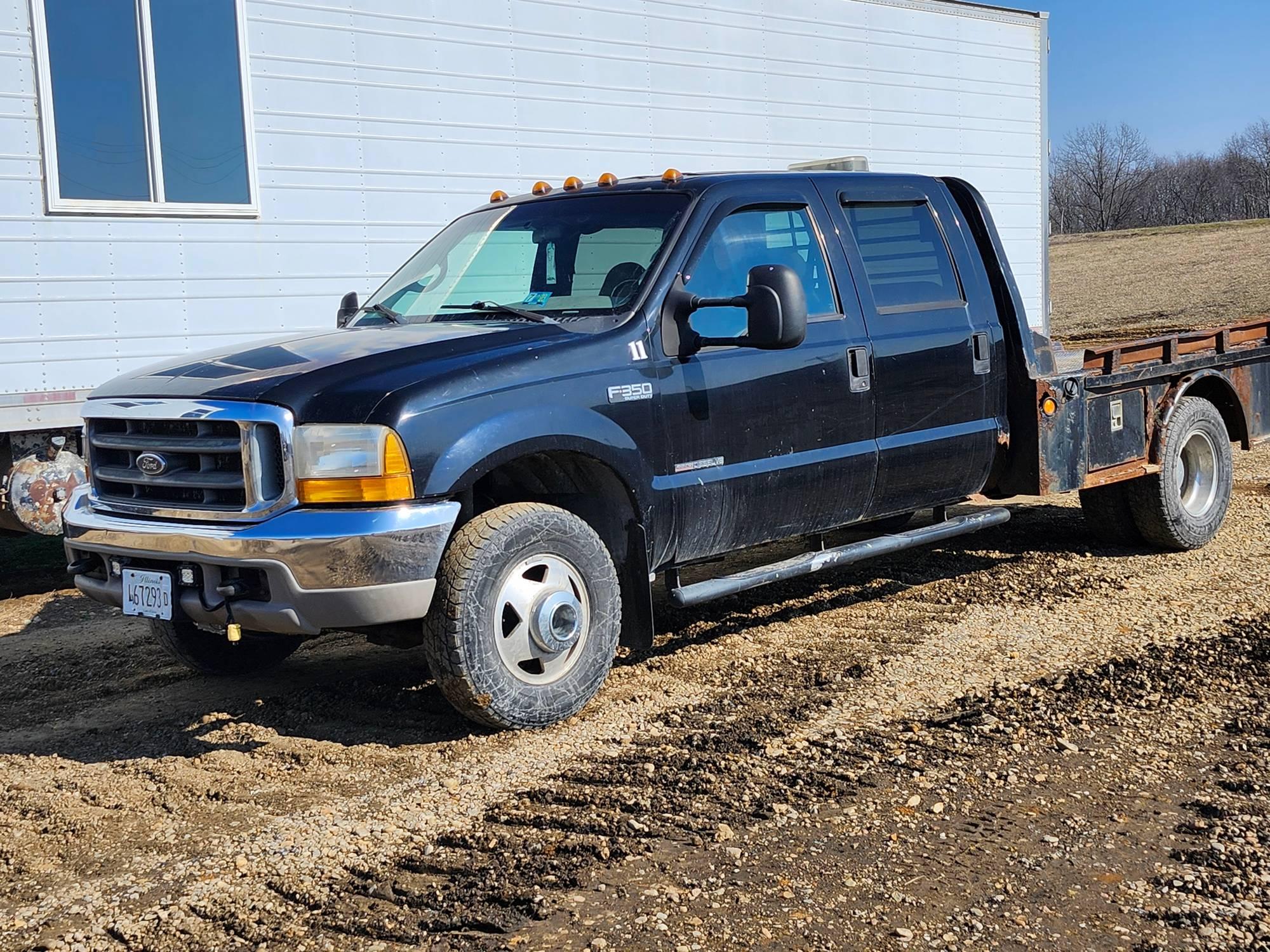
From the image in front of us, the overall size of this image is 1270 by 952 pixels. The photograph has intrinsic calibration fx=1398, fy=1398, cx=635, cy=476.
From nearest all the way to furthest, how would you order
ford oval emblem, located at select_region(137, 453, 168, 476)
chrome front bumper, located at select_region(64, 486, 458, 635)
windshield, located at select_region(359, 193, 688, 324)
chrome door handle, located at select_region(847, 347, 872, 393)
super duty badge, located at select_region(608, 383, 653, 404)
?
1. chrome front bumper, located at select_region(64, 486, 458, 635)
2. ford oval emblem, located at select_region(137, 453, 168, 476)
3. super duty badge, located at select_region(608, 383, 653, 404)
4. windshield, located at select_region(359, 193, 688, 324)
5. chrome door handle, located at select_region(847, 347, 872, 393)

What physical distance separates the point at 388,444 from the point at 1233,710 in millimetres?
3136

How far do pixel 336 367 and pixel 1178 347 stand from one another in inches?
202

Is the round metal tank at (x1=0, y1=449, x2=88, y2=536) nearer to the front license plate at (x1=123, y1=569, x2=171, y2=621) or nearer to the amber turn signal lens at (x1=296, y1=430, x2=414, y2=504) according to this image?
the front license plate at (x1=123, y1=569, x2=171, y2=621)

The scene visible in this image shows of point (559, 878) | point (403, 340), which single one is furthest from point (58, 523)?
point (559, 878)

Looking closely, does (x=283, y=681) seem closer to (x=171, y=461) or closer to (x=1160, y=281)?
(x=171, y=461)

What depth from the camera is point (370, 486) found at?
4551 mm

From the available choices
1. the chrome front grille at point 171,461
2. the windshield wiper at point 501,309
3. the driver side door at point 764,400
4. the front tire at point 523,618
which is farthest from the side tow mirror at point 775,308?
the chrome front grille at point 171,461

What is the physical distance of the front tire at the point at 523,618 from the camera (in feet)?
15.4

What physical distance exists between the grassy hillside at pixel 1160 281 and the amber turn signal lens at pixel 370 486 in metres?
19.5

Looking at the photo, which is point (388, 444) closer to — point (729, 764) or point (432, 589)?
point (432, 589)

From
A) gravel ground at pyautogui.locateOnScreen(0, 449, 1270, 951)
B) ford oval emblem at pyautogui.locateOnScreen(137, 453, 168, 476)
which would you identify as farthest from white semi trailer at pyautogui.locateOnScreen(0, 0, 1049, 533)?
ford oval emblem at pyautogui.locateOnScreen(137, 453, 168, 476)

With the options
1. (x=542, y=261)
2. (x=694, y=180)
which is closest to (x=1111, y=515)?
(x=694, y=180)

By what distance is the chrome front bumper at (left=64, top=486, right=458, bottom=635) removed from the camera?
14.8ft

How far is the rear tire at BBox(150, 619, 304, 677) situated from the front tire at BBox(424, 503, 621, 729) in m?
1.28
